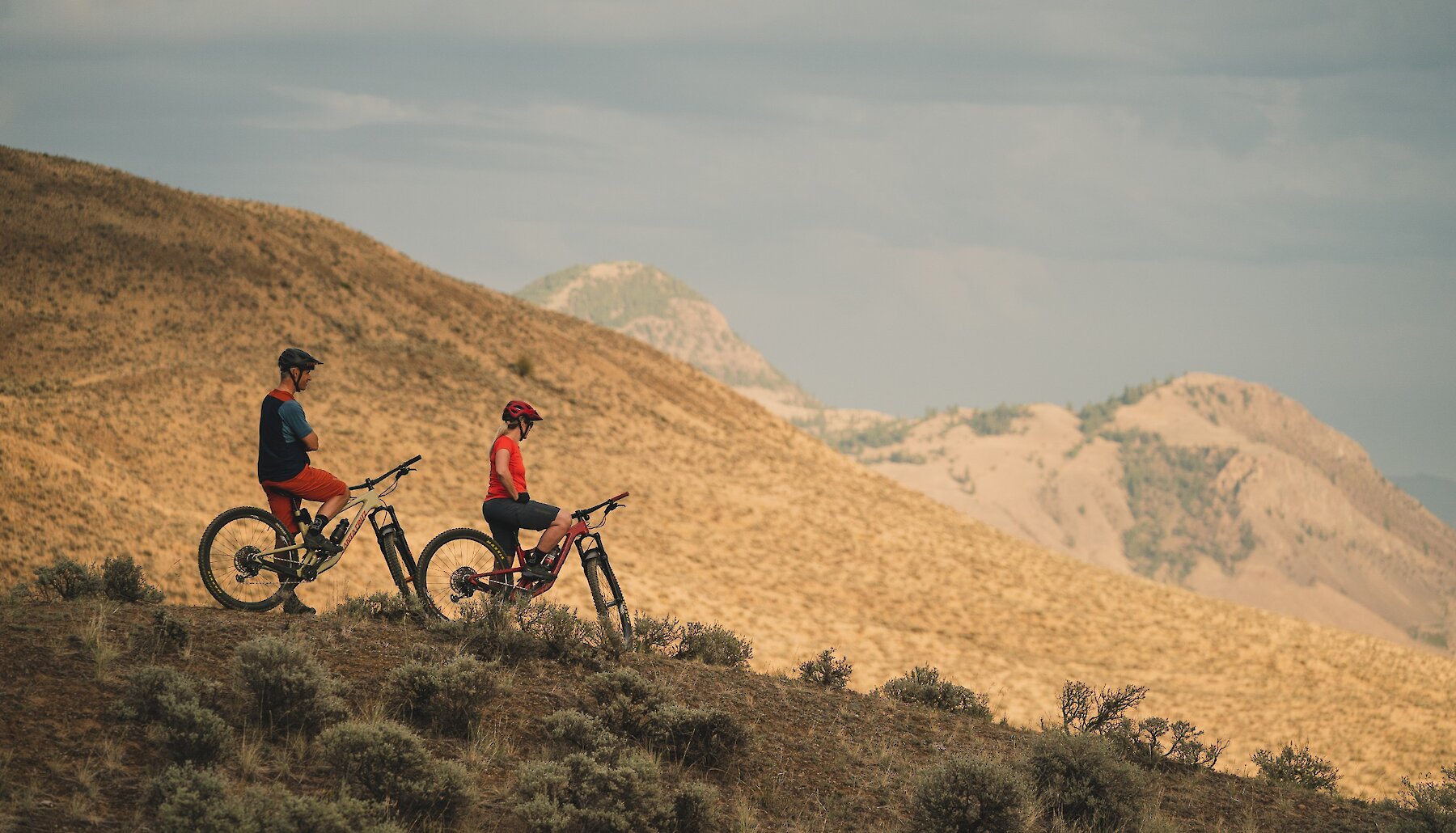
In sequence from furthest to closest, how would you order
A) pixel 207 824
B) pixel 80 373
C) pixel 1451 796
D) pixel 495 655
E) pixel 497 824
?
pixel 80 373 → pixel 1451 796 → pixel 495 655 → pixel 497 824 → pixel 207 824

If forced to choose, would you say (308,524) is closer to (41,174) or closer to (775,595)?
(775,595)

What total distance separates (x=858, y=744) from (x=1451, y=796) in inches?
234

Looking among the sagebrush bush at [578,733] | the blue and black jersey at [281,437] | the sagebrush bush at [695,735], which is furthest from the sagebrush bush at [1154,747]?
the blue and black jersey at [281,437]

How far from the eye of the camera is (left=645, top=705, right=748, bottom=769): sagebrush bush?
886 centimetres

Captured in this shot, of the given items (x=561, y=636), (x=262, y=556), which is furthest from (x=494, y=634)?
(x=262, y=556)

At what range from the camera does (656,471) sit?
163 ft

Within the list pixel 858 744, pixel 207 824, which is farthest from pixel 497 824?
pixel 858 744

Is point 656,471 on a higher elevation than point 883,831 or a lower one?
higher

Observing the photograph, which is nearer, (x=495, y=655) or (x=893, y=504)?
(x=495, y=655)

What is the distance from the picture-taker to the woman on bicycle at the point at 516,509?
407 inches

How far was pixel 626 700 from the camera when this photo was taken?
29.6ft

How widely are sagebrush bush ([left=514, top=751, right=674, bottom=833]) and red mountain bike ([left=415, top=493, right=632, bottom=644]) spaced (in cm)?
280

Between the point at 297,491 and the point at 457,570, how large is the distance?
168 cm

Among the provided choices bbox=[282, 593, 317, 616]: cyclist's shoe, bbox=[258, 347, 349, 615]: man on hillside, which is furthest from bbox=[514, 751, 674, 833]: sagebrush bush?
bbox=[282, 593, 317, 616]: cyclist's shoe
